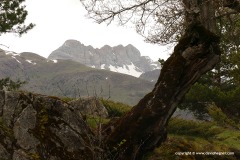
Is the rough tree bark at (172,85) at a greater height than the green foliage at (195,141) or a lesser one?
greater

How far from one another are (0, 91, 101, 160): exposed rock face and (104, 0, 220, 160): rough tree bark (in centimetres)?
90

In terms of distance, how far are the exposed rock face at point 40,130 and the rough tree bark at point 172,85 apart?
0.90 metres

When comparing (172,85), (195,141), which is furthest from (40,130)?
(195,141)

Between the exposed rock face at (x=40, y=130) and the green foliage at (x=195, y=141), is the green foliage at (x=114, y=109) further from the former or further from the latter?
the exposed rock face at (x=40, y=130)

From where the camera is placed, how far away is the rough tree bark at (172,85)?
24.1 ft

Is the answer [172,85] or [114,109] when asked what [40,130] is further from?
[114,109]

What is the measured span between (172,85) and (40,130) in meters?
3.28

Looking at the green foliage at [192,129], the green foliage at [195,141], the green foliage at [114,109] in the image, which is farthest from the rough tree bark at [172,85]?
the green foliage at [114,109]

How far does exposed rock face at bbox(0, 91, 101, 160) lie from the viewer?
691cm

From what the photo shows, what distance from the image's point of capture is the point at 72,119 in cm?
766

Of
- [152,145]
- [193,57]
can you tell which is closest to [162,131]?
[152,145]

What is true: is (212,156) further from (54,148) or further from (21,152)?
(21,152)

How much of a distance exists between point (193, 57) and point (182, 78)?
56 centimetres

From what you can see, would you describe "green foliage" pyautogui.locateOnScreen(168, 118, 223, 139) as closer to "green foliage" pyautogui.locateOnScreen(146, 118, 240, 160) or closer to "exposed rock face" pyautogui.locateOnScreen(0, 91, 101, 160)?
"green foliage" pyautogui.locateOnScreen(146, 118, 240, 160)
